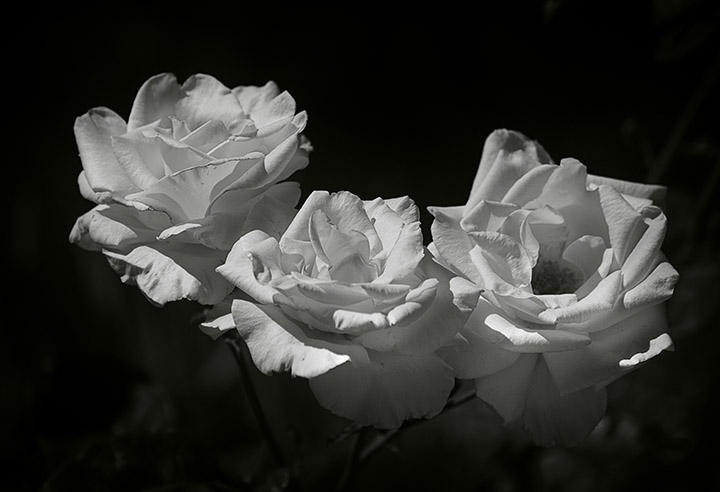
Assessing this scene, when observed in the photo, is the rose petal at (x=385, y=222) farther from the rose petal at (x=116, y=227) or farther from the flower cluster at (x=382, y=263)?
the rose petal at (x=116, y=227)

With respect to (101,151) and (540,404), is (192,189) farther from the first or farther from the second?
(540,404)

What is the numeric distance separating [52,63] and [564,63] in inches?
41.3

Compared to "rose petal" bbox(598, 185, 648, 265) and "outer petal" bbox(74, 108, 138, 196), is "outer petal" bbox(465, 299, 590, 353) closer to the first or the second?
"rose petal" bbox(598, 185, 648, 265)

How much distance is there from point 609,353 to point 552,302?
0.04 metres

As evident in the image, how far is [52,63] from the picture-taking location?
164 centimetres

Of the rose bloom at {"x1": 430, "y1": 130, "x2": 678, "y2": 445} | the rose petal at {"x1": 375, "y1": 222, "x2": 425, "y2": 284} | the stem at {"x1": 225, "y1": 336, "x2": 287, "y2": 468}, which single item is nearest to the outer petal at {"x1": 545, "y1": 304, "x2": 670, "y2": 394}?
the rose bloom at {"x1": 430, "y1": 130, "x2": 678, "y2": 445}

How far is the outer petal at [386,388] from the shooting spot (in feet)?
1.44

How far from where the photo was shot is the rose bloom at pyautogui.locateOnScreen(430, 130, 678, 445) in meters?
0.46

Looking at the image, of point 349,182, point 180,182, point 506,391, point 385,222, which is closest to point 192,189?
point 180,182

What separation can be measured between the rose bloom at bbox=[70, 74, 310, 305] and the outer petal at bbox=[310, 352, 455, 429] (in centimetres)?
10

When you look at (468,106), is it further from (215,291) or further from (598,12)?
(215,291)

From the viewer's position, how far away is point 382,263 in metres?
0.46

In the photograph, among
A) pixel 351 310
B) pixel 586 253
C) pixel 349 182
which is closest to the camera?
pixel 351 310

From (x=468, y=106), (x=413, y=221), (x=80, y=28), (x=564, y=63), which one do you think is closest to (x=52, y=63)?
(x=80, y=28)
